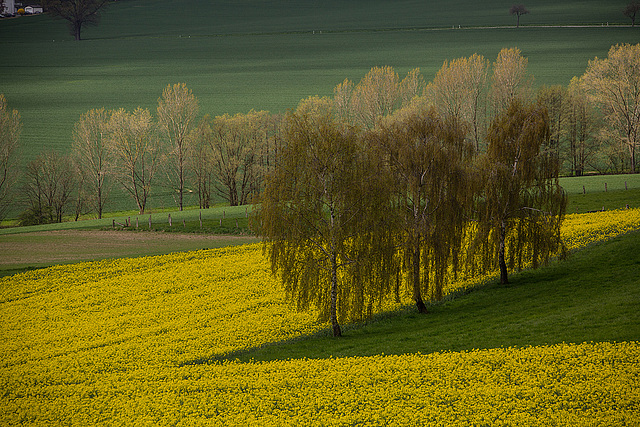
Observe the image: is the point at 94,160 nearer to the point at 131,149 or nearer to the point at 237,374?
the point at 131,149

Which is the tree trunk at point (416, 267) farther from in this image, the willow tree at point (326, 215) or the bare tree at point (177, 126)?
the bare tree at point (177, 126)

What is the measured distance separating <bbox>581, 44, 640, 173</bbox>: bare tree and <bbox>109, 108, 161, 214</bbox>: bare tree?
2898 inches

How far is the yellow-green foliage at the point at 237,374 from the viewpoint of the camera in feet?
64.5

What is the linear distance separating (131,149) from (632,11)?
139 m

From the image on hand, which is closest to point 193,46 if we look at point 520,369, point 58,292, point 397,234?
point 58,292

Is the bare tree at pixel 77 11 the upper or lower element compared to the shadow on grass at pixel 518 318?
upper

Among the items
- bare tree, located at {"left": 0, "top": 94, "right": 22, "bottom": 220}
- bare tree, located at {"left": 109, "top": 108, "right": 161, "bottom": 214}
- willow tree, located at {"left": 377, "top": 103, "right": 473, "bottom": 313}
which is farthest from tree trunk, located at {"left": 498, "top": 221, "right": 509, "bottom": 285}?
bare tree, located at {"left": 0, "top": 94, "right": 22, "bottom": 220}

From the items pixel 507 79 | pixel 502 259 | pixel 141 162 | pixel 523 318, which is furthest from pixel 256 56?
pixel 523 318

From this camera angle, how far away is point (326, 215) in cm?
3192

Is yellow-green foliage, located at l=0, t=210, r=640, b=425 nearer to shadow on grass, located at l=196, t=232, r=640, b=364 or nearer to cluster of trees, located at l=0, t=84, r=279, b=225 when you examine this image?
shadow on grass, located at l=196, t=232, r=640, b=364

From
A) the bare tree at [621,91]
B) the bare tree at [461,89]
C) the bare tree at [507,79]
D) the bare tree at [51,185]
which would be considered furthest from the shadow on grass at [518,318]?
the bare tree at [51,185]

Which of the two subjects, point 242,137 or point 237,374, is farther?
point 242,137

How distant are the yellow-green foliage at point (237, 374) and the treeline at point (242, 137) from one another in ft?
175

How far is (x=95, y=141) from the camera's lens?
99.6m
